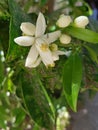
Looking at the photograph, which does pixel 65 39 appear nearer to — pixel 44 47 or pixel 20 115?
pixel 44 47

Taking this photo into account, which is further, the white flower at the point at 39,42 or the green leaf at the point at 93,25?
the green leaf at the point at 93,25

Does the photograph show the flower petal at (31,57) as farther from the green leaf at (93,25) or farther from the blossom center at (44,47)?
the green leaf at (93,25)

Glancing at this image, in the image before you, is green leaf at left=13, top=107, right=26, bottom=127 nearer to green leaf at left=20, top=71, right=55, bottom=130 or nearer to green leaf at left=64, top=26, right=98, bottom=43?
green leaf at left=20, top=71, right=55, bottom=130

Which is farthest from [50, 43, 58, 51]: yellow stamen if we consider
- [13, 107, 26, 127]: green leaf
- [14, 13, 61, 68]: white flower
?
[13, 107, 26, 127]: green leaf

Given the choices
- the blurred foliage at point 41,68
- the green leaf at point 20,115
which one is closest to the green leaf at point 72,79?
the blurred foliage at point 41,68

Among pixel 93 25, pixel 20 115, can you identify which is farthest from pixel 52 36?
pixel 20 115

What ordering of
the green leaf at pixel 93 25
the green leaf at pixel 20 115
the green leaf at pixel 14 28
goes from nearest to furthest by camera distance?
the green leaf at pixel 14 28 < the green leaf at pixel 93 25 < the green leaf at pixel 20 115

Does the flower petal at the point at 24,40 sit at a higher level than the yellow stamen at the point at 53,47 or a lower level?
higher
